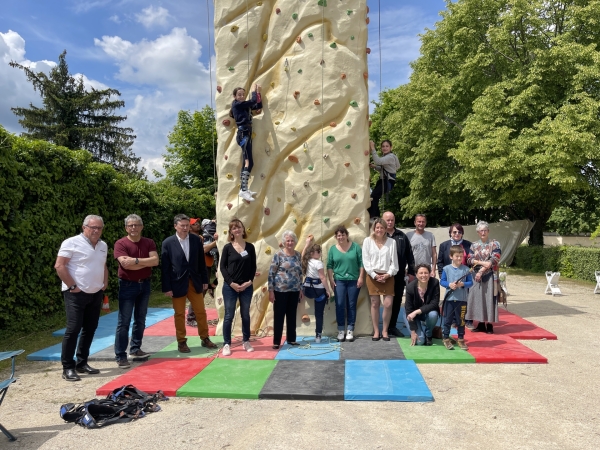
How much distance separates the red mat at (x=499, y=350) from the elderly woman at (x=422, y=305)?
54 centimetres

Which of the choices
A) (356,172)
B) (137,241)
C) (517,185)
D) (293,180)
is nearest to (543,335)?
(356,172)

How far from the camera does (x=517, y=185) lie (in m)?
14.7

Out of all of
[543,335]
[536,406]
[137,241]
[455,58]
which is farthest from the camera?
[455,58]

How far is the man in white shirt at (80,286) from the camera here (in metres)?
4.54

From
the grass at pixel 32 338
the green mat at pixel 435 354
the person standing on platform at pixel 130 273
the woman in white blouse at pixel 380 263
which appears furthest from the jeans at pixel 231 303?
the grass at pixel 32 338

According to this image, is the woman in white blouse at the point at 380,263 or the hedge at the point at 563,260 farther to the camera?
the hedge at the point at 563,260

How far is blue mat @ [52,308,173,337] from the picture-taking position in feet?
22.0

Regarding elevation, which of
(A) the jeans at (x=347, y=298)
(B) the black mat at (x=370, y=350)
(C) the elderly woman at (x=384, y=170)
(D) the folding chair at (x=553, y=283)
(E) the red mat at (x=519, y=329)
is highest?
(C) the elderly woman at (x=384, y=170)

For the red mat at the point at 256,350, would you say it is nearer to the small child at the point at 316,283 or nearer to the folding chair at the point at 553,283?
the small child at the point at 316,283

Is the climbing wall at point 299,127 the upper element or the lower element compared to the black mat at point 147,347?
upper

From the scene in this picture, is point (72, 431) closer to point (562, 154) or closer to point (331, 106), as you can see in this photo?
point (331, 106)

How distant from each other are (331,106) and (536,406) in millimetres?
4192

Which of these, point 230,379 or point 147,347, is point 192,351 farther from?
point 230,379

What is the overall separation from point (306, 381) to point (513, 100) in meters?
12.9
